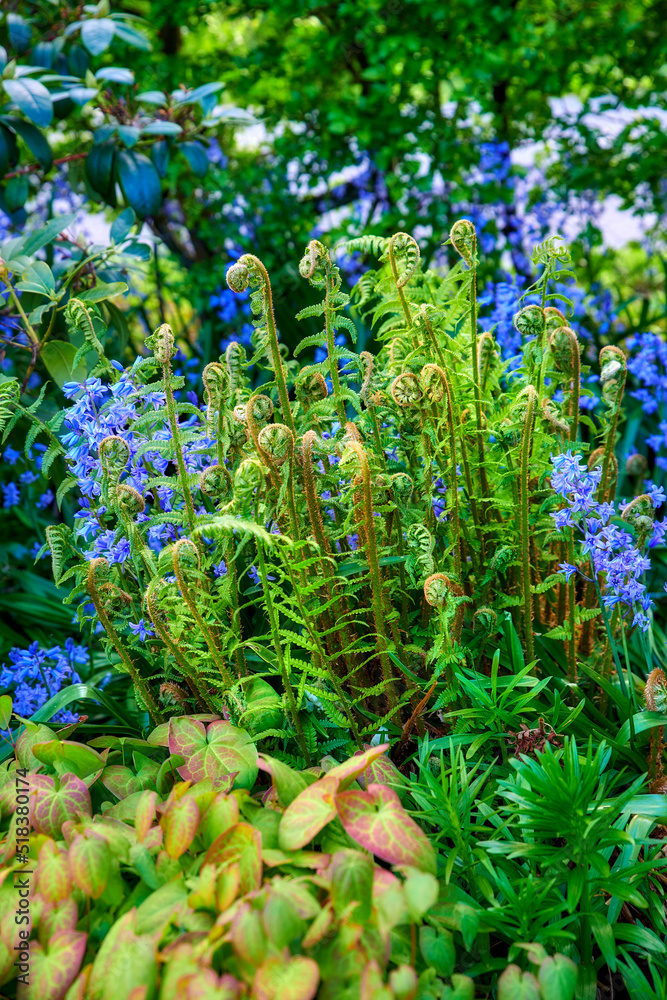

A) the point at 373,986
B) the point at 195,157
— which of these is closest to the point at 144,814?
the point at 373,986

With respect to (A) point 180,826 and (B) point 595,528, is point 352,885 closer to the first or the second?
(A) point 180,826

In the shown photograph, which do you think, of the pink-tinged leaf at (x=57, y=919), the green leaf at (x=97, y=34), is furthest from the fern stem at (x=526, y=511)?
the green leaf at (x=97, y=34)

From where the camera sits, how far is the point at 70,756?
1.55 m

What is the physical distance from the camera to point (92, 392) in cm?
183

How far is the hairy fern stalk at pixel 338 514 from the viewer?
159cm

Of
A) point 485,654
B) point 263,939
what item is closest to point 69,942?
point 263,939

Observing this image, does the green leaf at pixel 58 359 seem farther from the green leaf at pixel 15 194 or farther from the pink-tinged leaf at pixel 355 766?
the pink-tinged leaf at pixel 355 766

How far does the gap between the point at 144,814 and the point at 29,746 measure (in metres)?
0.41

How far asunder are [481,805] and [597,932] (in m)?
0.28

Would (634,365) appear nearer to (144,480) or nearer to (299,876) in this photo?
(144,480)

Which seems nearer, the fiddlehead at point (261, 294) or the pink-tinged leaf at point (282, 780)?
the pink-tinged leaf at point (282, 780)

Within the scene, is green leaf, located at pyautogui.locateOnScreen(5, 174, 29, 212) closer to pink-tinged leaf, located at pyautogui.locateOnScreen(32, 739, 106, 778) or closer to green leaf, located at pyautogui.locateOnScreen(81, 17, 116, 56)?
green leaf, located at pyautogui.locateOnScreen(81, 17, 116, 56)

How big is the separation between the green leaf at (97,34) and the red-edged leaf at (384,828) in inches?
99.0

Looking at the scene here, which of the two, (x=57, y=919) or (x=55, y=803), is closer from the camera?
(x=57, y=919)
